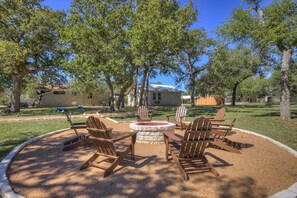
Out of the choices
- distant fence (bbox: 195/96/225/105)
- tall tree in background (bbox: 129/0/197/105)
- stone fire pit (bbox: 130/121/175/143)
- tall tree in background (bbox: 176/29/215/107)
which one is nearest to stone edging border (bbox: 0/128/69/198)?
stone fire pit (bbox: 130/121/175/143)

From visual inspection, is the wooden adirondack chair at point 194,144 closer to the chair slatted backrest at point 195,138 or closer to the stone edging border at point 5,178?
the chair slatted backrest at point 195,138

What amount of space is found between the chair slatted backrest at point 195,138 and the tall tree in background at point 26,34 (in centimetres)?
1489

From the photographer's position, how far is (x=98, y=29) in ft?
43.1

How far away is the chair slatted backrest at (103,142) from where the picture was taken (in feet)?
12.0

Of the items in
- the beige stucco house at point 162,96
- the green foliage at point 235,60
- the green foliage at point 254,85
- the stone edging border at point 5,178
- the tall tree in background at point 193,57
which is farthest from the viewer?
the green foliage at point 254,85

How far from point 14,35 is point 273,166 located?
18.6 meters

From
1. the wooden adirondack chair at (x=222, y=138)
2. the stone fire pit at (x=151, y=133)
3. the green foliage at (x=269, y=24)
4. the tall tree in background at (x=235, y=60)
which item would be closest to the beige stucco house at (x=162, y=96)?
the tall tree in background at (x=235, y=60)

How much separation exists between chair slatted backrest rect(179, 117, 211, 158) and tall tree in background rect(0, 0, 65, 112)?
48.9 ft

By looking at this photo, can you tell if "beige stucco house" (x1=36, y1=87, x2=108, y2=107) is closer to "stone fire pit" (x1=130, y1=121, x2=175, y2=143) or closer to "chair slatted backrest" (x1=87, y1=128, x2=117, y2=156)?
"stone fire pit" (x1=130, y1=121, x2=175, y2=143)

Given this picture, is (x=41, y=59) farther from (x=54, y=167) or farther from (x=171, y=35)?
(x=54, y=167)

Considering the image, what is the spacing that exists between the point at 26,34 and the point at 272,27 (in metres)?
17.0

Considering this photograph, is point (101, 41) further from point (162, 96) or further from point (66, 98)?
point (66, 98)

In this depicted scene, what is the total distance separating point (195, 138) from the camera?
11.7 feet

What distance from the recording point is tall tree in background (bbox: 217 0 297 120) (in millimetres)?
9328
